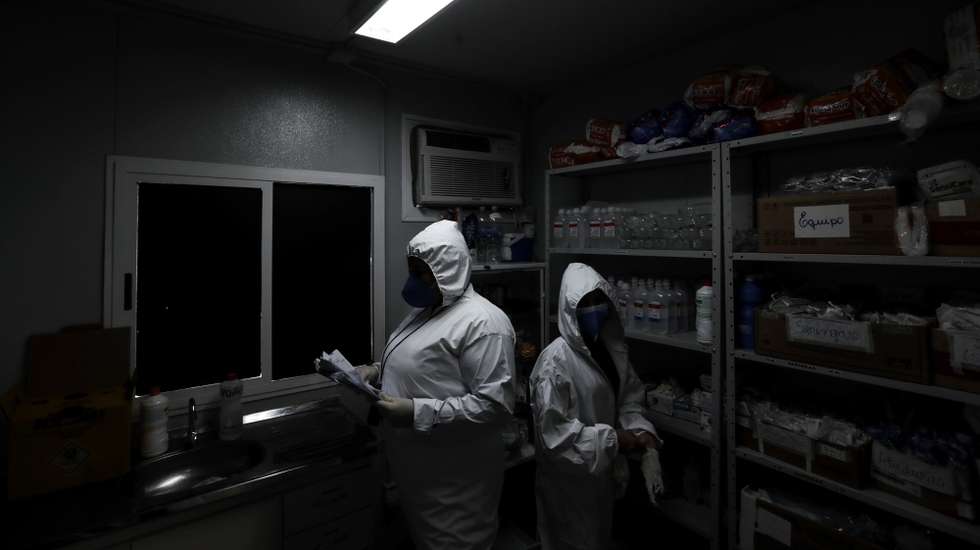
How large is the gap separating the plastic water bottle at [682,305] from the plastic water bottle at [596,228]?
45 cm

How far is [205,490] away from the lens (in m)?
1.51

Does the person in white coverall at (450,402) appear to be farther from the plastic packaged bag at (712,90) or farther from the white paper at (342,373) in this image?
the plastic packaged bag at (712,90)

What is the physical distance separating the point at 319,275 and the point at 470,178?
1023 mm

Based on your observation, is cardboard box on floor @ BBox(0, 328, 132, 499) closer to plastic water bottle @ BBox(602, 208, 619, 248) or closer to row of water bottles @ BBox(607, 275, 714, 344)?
row of water bottles @ BBox(607, 275, 714, 344)

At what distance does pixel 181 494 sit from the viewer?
4.90 feet

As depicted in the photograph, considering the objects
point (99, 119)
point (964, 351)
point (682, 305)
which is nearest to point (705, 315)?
point (682, 305)

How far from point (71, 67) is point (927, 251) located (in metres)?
2.98

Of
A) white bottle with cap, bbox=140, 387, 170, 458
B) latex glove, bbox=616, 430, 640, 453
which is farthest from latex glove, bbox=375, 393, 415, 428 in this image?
white bottle with cap, bbox=140, 387, 170, 458

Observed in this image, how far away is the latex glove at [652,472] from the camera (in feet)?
5.73

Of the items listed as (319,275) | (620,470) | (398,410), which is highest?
(319,275)

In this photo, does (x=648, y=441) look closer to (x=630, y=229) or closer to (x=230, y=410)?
(x=630, y=229)

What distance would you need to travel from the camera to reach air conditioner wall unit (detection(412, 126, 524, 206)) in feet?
8.37

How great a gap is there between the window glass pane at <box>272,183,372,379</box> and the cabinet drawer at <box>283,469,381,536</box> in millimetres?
675

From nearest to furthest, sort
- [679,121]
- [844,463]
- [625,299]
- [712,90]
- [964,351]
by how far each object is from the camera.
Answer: [964,351]
[844,463]
[712,90]
[679,121]
[625,299]
